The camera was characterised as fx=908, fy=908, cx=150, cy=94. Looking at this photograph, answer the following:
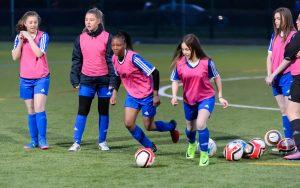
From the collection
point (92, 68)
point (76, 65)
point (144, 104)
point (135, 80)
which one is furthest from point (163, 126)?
point (76, 65)

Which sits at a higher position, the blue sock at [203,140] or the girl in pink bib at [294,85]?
the girl in pink bib at [294,85]

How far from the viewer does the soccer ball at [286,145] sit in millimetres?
11828

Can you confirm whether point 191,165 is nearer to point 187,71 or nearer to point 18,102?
point 187,71

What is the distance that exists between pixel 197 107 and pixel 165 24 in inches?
1254

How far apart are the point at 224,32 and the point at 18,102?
2479 cm

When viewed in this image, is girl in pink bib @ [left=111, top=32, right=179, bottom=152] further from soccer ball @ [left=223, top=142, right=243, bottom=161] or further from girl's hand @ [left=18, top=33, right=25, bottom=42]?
girl's hand @ [left=18, top=33, right=25, bottom=42]

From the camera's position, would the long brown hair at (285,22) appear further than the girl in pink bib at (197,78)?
Yes

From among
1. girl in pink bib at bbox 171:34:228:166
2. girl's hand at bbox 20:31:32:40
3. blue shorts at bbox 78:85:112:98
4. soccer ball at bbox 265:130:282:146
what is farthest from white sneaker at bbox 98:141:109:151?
soccer ball at bbox 265:130:282:146

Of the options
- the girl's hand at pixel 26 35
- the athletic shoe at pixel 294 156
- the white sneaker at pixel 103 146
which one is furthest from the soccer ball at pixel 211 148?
the girl's hand at pixel 26 35

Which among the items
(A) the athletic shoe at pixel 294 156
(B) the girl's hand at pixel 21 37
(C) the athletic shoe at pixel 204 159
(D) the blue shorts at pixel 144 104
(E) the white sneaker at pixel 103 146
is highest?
(B) the girl's hand at pixel 21 37

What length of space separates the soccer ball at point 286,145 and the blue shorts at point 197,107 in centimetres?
121

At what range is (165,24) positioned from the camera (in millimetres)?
43031

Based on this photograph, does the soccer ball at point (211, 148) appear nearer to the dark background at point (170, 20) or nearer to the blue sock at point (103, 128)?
the blue sock at point (103, 128)

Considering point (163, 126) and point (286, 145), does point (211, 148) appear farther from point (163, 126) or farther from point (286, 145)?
point (163, 126)
